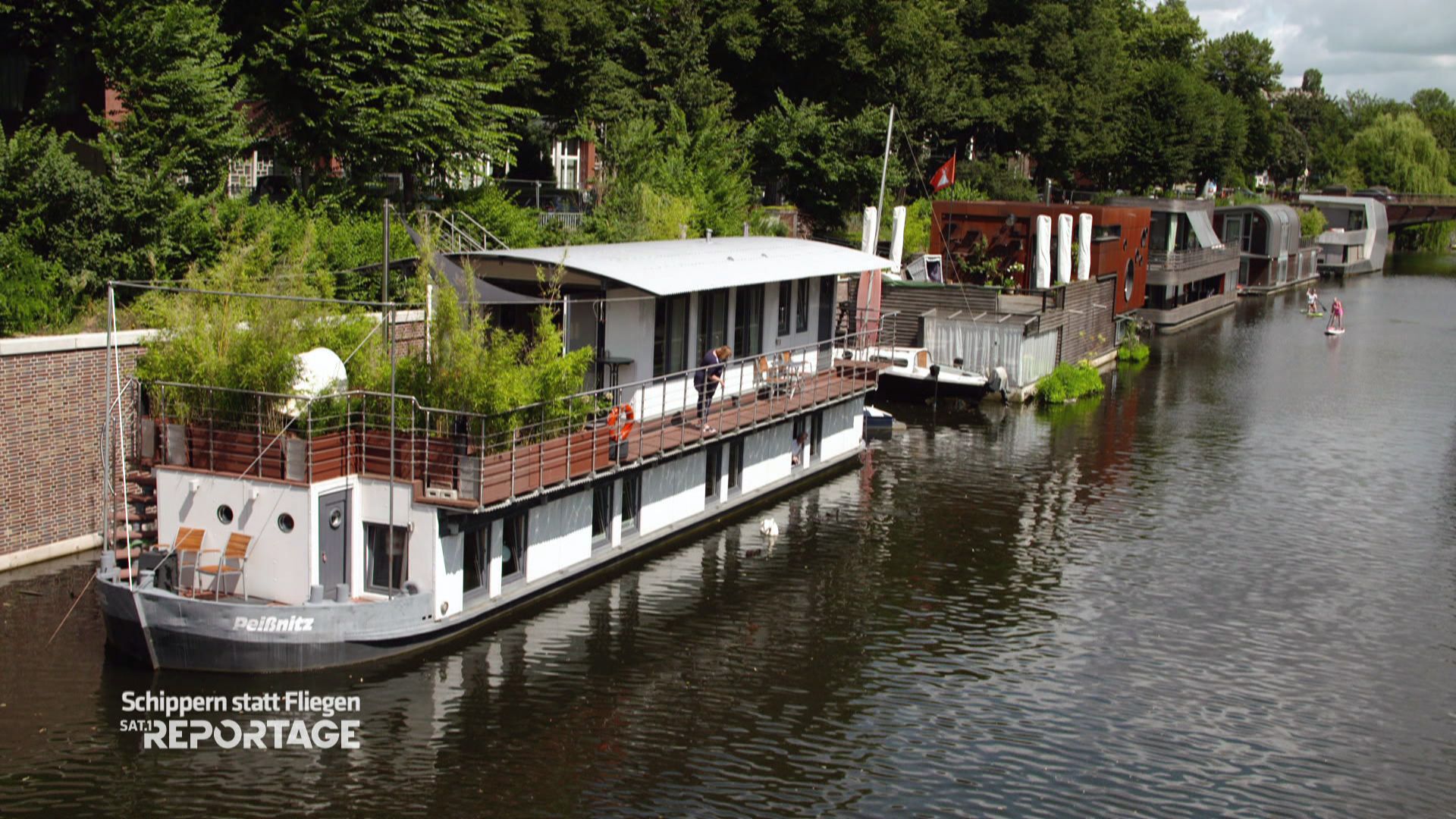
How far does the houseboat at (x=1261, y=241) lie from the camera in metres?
106

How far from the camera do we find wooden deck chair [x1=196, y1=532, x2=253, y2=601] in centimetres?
2569

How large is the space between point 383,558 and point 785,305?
57.4ft

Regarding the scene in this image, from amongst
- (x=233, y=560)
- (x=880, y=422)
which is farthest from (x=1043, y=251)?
(x=233, y=560)

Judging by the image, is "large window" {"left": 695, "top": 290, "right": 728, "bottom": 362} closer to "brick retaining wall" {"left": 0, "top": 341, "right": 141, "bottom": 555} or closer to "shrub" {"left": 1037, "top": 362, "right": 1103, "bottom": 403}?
"brick retaining wall" {"left": 0, "top": 341, "right": 141, "bottom": 555}

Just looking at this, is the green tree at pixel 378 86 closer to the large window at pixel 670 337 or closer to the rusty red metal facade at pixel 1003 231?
the large window at pixel 670 337

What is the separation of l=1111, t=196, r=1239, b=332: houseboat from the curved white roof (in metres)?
43.2

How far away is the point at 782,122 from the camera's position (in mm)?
77688

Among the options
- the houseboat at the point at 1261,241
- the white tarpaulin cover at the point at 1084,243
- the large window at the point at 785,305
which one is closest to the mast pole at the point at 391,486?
the large window at the point at 785,305

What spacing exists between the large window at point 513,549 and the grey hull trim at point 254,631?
270 cm

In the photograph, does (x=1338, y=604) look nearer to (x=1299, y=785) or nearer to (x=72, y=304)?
(x=1299, y=785)

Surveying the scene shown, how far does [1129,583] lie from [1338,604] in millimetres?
4533

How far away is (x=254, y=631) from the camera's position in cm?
2425

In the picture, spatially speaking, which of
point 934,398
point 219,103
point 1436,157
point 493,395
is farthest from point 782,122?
point 1436,157

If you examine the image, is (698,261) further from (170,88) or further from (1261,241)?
(1261,241)
